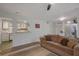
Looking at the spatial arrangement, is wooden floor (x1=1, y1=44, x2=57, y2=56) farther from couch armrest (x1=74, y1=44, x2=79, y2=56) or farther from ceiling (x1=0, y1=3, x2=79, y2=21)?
ceiling (x1=0, y1=3, x2=79, y2=21)

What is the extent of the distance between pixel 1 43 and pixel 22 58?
607 millimetres

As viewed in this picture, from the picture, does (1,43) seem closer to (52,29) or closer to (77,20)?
(52,29)

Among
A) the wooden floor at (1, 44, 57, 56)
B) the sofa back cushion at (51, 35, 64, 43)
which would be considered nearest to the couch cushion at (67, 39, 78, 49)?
the sofa back cushion at (51, 35, 64, 43)

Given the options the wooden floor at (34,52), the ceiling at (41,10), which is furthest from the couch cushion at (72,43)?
the ceiling at (41,10)

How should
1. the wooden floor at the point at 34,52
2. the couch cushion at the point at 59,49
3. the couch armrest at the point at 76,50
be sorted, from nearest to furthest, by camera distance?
1. the couch armrest at the point at 76,50
2. the couch cushion at the point at 59,49
3. the wooden floor at the point at 34,52

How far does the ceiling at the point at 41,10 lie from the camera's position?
2541 millimetres

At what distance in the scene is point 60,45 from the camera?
8.64 ft

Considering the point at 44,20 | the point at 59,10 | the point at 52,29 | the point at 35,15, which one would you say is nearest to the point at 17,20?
the point at 35,15

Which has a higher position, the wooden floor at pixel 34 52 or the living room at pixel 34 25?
the living room at pixel 34 25

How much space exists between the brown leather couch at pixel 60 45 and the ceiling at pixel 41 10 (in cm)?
49

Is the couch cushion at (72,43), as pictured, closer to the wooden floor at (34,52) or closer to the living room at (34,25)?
the living room at (34,25)

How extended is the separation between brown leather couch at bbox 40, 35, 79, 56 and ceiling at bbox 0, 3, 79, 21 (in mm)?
489

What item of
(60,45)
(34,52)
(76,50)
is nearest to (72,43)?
(76,50)

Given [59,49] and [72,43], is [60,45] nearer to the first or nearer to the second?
[59,49]
